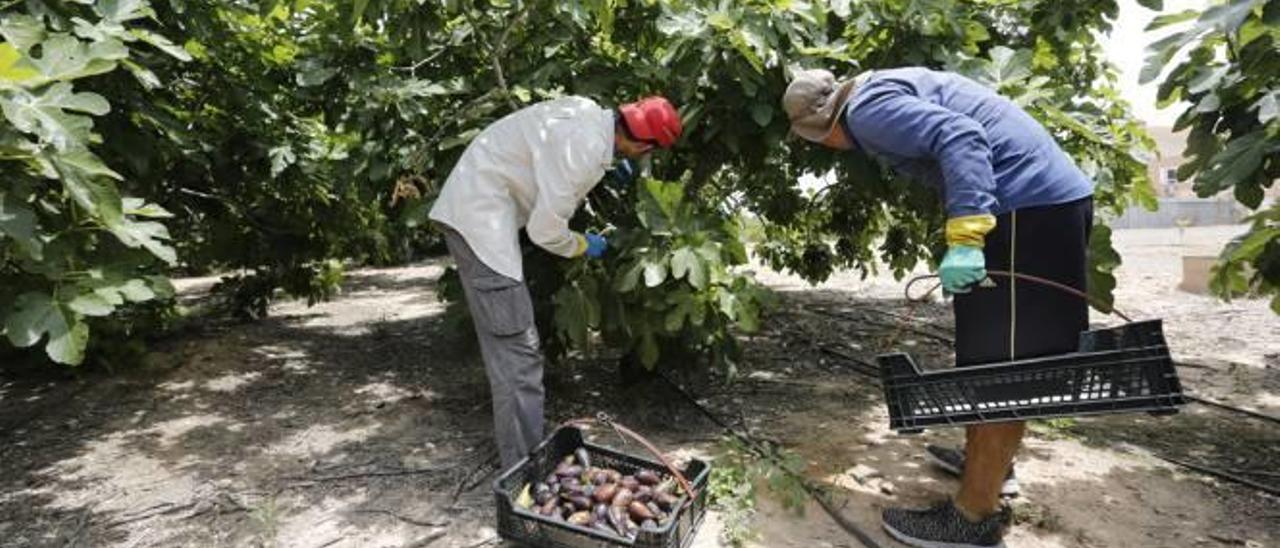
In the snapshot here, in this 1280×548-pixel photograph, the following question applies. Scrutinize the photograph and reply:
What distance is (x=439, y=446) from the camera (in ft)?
11.4

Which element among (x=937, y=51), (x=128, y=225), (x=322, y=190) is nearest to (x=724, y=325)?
(x=937, y=51)

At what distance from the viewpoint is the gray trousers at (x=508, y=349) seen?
276 centimetres

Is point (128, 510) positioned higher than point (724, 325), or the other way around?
point (724, 325)

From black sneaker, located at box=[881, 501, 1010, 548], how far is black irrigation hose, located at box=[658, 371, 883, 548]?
99 millimetres

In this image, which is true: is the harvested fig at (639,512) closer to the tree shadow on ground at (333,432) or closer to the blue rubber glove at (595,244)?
the tree shadow on ground at (333,432)

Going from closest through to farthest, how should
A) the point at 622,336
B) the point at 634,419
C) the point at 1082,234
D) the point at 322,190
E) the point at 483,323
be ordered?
the point at 1082,234 < the point at 483,323 < the point at 622,336 < the point at 634,419 < the point at 322,190

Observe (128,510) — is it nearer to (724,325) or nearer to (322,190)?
(724,325)

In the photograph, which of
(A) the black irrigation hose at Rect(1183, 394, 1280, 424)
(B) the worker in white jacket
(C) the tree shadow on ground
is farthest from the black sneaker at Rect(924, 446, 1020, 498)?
(B) the worker in white jacket

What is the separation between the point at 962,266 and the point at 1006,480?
3.83 ft

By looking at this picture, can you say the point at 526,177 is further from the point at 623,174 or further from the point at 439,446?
the point at 439,446

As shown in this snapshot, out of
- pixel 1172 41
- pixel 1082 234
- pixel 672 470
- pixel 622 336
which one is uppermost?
pixel 1172 41

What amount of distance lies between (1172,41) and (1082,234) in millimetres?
→ 701

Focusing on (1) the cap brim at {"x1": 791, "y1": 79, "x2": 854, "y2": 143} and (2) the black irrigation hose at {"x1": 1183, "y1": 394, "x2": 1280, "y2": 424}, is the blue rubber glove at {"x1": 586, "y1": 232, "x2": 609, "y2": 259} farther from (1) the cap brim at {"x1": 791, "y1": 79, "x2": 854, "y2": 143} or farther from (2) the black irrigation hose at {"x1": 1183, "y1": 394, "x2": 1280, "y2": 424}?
(2) the black irrigation hose at {"x1": 1183, "y1": 394, "x2": 1280, "y2": 424}

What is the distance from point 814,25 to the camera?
3.42 m
